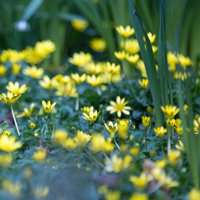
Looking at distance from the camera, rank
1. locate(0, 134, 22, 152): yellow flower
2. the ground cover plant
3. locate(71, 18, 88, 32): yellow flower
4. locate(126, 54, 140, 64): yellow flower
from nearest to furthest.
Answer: the ground cover plant, locate(0, 134, 22, 152): yellow flower, locate(126, 54, 140, 64): yellow flower, locate(71, 18, 88, 32): yellow flower

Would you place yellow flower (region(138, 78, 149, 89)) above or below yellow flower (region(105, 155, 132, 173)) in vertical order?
above

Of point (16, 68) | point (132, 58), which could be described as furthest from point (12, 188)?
point (16, 68)

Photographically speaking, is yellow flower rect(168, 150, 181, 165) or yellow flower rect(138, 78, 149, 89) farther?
yellow flower rect(138, 78, 149, 89)

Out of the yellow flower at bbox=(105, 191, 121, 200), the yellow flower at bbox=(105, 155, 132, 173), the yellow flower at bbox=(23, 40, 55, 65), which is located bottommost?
the yellow flower at bbox=(105, 191, 121, 200)

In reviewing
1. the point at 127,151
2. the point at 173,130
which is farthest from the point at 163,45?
the point at 127,151

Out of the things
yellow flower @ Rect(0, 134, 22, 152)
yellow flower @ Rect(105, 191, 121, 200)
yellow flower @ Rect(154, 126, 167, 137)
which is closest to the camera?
yellow flower @ Rect(105, 191, 121, 200)

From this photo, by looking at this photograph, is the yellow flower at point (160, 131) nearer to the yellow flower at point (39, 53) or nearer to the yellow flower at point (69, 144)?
the yellow flower at point (69, 144)

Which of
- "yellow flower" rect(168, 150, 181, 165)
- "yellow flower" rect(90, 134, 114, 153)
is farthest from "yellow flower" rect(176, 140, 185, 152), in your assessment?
"yellow flower" rect(90, 134, 114, 153)

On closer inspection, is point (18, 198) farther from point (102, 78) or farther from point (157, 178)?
point (102, 78)

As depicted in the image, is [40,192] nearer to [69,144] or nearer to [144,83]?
[69,144]

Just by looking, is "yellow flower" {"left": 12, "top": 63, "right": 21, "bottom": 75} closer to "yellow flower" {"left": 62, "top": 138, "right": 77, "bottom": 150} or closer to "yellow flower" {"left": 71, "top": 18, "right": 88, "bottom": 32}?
"yellow flower" {"left": 71, "top": 18, "right": 88, "bottom": 32}
